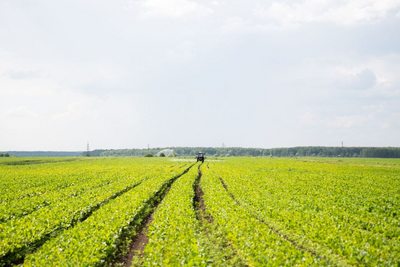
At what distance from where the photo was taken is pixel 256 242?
9703 mm

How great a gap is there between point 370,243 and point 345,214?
4.50 meters

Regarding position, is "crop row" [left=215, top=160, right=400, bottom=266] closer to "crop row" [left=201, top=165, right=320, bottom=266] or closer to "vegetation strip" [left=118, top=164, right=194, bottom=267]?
"crop row" [left=201, top=165, right=320, bottom=266]

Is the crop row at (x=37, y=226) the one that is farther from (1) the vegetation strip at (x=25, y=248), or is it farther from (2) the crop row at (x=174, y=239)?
(2) the crop row at (x=174, y=239)

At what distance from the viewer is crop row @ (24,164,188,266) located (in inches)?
339

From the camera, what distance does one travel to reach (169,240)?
10.3m

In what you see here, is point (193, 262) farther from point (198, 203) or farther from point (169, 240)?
point (198, 203)

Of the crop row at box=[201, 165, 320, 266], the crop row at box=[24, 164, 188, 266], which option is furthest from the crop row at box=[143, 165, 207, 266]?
the crop row at box=[201, 165, 320, 266]

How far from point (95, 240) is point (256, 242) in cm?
636

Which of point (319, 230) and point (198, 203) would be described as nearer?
point (319, 230)

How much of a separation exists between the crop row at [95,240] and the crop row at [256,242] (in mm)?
4561

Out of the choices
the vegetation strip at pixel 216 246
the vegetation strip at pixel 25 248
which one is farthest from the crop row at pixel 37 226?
the vegetation strip at pixel 216 246

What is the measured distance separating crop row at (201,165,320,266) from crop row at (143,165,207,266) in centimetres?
154

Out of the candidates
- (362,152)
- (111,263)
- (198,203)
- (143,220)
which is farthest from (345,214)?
(362,152)

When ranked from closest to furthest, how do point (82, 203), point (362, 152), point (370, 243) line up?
point (370, 243) < point (82, 203) < point (362, 152)
